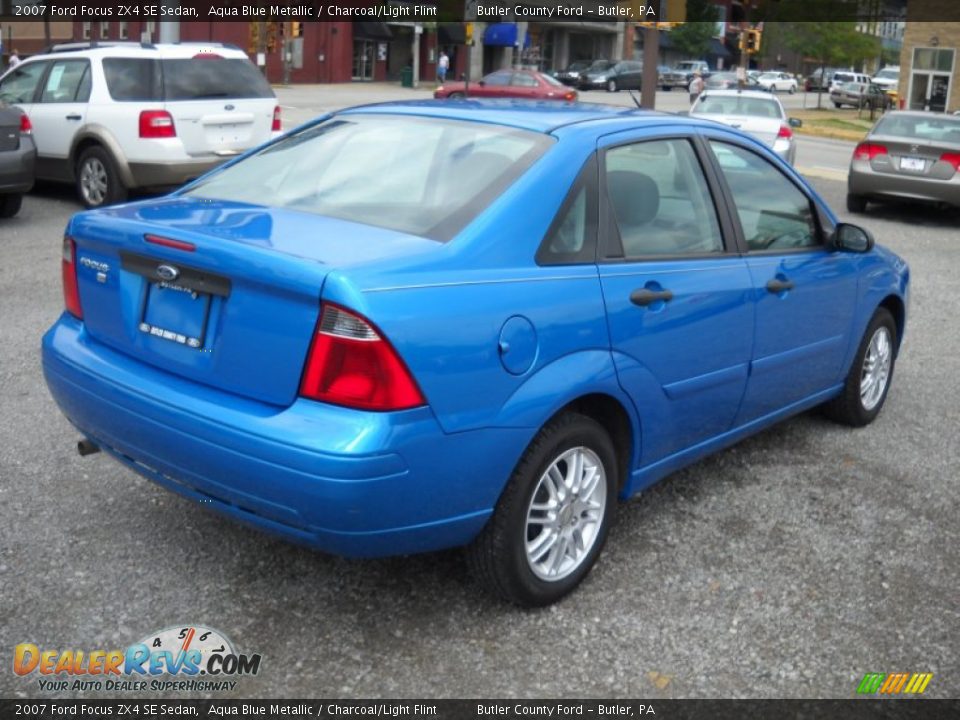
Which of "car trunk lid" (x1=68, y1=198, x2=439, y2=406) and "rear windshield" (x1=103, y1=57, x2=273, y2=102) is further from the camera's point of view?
"rear windshield" (x1=103, y1=57, x2=273, y2=102)

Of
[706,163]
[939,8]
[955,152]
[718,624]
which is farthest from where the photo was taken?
[939,8]

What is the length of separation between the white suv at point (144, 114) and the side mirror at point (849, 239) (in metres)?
8.20

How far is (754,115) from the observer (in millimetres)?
19172

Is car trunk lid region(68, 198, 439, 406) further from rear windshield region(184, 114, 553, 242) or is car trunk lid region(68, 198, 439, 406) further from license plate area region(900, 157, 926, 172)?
license plate area region(900, 157, 926, 172)

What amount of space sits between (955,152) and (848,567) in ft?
40.3

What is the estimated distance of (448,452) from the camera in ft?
10.8

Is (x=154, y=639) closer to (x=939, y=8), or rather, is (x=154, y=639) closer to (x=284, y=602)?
(x=284, y=602)

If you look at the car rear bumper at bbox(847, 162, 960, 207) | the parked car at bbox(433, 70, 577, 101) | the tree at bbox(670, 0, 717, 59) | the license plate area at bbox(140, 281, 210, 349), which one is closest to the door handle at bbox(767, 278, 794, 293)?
the license plate area at bbox(140, 281, 210, 349)

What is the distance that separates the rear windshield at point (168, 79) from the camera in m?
12.0

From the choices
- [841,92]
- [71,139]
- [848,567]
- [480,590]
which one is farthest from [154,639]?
[841,92]

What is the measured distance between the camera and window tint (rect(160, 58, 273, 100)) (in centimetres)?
1200

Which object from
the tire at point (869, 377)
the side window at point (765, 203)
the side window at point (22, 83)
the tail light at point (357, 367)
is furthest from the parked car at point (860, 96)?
the tail light at point (357, 367)

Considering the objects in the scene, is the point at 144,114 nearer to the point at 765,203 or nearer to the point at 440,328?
the point at 765,203

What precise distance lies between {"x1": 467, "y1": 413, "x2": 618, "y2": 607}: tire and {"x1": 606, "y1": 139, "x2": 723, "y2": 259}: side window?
72cm
